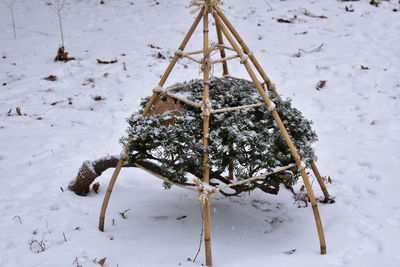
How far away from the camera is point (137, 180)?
4.62m

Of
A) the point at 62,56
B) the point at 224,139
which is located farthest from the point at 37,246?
the point at 62,56

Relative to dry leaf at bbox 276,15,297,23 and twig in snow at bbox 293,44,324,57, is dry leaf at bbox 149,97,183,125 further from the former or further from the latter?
dry leaf at bbox 276,15,297,23

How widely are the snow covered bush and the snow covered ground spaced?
672 mm

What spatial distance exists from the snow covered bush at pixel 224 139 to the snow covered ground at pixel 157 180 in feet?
2.21

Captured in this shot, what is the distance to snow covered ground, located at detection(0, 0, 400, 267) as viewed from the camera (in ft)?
11.0

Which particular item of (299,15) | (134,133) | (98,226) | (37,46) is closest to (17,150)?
(98,226)

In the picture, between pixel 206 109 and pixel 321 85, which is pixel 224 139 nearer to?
pixel 206 109

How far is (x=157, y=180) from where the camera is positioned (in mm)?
4680

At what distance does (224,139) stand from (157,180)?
1764 millimetres

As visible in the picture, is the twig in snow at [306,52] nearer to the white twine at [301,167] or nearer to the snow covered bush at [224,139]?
the snow covered bush at [224,139]

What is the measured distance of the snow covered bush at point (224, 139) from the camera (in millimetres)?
3113

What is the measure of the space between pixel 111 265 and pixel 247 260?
1.13 metres

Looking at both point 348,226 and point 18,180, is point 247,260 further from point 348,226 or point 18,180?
point 18,180

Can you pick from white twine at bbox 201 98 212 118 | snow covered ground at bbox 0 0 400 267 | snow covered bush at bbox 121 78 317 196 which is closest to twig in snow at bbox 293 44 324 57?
snow covered ground at bbox 0 0 400 267
